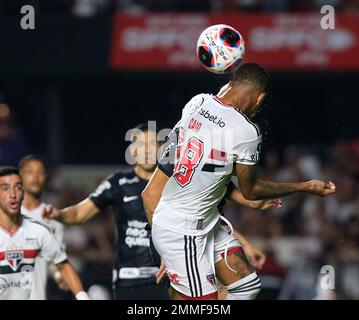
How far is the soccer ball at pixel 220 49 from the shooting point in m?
9.22

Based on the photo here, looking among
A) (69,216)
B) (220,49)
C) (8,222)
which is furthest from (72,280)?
(220,49)

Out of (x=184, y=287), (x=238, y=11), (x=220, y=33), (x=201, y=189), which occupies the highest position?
(x=238, y=11)

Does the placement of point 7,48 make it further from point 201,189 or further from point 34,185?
point 201,189

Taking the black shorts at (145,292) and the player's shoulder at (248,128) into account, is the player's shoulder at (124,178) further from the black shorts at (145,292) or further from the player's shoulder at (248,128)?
the player's shoulder at (248,128)

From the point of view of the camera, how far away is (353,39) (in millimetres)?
17031

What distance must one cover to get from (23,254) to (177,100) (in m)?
9.66

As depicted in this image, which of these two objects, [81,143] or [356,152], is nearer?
[356,152]

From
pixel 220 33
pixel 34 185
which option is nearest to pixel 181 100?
pixel 34 185

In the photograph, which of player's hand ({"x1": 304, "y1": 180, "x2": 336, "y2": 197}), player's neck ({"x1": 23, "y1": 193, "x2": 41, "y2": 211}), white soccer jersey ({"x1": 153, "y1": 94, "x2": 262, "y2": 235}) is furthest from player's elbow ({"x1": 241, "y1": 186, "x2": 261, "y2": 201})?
player's neck ({"x1": 23, "y1": 193, "x2": 41, "y2": 211})

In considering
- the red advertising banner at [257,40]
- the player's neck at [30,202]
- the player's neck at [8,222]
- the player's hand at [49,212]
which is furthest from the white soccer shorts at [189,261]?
→ the red advertising banner at [257,40]

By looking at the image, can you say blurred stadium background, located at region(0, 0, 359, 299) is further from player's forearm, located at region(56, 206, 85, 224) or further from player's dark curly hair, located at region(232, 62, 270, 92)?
player's dark curly hair, located at region(232, 62, 270, 92)

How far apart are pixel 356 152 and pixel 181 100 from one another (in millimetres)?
3421

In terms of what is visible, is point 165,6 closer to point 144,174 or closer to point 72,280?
point 144,174

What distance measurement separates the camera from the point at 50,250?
9695 mm
